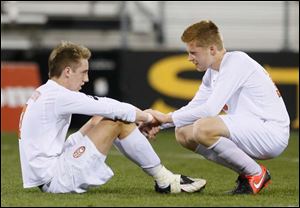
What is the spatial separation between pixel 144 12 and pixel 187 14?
30.9 inches

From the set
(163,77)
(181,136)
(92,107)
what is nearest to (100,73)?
(163,77)

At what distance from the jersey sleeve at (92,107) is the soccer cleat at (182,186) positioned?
607 millimetres

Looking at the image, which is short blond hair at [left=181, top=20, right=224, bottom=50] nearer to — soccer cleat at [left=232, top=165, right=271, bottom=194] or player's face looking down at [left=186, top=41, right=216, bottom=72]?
player's face looking down at [left=186, top=41, right=216, bottom=72]

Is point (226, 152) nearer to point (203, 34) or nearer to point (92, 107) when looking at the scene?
point (203, 34)

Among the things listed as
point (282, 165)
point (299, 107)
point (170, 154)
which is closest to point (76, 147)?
point (282, 165)

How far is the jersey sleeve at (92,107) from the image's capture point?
6211mm

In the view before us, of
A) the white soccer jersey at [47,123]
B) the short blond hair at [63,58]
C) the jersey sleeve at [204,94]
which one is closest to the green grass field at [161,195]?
the white soccer jersey at [47,123]

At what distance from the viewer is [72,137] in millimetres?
6484

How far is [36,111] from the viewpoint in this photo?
20.9 ft

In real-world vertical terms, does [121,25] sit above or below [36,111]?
below

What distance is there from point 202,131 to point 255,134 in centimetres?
42

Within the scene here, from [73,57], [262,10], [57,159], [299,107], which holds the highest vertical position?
[73,57]

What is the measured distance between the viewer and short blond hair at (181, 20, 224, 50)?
6648 millimetres

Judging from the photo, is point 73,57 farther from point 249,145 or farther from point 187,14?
point 187,14
